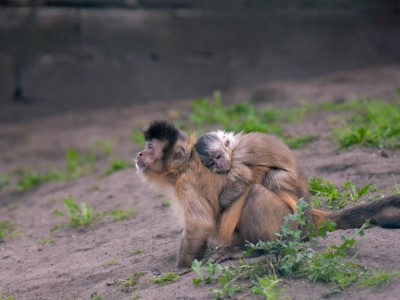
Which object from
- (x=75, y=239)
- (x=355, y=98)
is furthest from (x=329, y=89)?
(x=75, y=239)

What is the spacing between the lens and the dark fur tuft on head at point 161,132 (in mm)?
6297

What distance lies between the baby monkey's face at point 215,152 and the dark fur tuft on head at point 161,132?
23cm

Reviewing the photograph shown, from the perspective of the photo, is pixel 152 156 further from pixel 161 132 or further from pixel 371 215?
pixel 371 215

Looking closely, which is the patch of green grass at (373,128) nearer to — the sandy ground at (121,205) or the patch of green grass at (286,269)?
the sandy ground at (121,205)

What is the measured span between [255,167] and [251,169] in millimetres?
38

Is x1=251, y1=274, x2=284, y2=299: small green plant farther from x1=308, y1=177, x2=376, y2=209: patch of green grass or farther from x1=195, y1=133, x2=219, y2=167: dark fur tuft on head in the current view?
x1=308, y1=177, x2=376, y2=209: patch of green grass

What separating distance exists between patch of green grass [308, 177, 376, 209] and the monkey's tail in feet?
1.80

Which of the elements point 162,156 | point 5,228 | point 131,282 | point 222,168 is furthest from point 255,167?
point 5,228

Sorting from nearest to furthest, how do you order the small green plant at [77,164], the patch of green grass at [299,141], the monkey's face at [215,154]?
the monkey's face at [215,154]
the patch of green grass at [299,141]
the small green plant at [77,164]

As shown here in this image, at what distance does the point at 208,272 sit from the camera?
518 centimetres

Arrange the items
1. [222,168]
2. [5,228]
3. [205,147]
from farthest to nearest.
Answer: [5,228] → [205,147] → [222,168]

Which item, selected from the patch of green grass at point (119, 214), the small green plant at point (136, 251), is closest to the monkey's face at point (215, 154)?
the small green plant at point (136, 251)

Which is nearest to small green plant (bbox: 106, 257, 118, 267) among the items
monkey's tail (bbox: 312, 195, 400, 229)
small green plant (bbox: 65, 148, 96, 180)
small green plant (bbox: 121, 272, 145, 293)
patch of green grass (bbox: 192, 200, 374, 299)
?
small green plant (bbox: 121, 272, 145, 293)

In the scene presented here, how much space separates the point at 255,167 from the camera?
19.9ft
